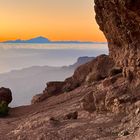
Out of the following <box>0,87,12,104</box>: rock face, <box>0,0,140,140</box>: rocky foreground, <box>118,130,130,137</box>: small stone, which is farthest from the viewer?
<box>0,87,12,104</box>: rock face

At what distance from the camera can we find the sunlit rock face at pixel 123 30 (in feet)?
94.2

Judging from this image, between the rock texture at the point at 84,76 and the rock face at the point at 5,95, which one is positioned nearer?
the rock texture at the point at 84,76

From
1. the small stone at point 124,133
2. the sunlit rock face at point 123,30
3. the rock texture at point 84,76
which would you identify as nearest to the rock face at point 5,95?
the rock texture at point 84,76

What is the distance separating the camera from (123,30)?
31.2 metres

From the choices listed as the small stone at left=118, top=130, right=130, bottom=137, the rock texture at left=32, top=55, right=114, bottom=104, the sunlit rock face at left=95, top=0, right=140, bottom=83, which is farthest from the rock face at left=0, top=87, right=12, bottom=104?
the small stone at left=118, top=130, right=130, bottom=137

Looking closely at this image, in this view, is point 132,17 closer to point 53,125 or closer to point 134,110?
point 134,110

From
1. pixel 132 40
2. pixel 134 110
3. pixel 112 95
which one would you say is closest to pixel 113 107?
pixel 112 95

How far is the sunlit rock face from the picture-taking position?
28719 millimetres

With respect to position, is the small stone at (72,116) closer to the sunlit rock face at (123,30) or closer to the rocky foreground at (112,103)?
the rocky foreground at (112,103)

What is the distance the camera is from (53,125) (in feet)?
102

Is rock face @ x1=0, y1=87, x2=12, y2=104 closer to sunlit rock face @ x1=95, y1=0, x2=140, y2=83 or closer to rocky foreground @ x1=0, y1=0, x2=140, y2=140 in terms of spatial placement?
rocky foreground @ x1=0, y1=0, x2=140, y2=140

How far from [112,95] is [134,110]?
12.2 ft

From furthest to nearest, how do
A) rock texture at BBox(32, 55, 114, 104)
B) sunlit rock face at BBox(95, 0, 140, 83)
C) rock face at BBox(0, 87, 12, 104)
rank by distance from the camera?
rock face at BBox(0, 87, 12, 104), rock texture at BBox(32, 55, 114, 104), sunlit rock face at BBox(95, 0, 140, 83)

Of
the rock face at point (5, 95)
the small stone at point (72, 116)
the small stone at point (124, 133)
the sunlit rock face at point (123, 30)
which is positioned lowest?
the rock face at point (5, 95)
